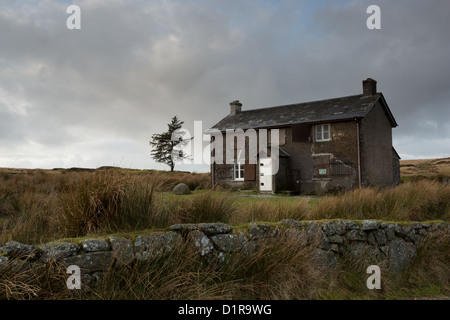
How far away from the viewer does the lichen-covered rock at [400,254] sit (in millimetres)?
6830

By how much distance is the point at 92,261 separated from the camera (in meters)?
3.97

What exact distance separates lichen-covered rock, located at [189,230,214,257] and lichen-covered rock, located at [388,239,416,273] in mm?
4127

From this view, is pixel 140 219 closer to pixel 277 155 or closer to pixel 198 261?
pixel 198 261

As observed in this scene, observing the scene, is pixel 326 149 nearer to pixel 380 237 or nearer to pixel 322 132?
pixel 322 132

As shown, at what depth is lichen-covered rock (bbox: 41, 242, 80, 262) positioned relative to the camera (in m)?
3.75

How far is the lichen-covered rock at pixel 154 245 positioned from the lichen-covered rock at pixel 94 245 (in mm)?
388

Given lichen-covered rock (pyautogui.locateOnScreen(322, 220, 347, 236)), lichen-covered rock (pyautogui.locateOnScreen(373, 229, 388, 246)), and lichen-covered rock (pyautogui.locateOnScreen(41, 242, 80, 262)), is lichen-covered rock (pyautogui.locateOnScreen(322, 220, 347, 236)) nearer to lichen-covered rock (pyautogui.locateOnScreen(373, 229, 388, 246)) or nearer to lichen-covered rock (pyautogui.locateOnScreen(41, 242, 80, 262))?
lichen-covered rock (pyautogui.locateOnScreen(373, 229, 388, 246))

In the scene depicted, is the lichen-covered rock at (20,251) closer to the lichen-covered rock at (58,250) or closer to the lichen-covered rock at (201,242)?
the lichen-covered rock at (58,250)

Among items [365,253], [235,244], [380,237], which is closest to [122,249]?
[235,244]

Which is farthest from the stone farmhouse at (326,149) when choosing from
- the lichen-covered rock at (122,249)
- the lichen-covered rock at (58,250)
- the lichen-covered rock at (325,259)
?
the lichen-covered rock at (58,250)

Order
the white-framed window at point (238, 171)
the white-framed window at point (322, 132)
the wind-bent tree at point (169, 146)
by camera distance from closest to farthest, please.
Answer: the white-framed window at point (322, 132) < the white-framed window at point (238, 171) < the wind-bent tree at point (169, 146)

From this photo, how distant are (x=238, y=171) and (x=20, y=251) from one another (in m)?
19.3

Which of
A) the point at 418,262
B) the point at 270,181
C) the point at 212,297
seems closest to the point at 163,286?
the point at 212,297

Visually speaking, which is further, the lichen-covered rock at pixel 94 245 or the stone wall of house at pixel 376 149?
the stone wall of house at pixel 376 149
